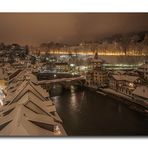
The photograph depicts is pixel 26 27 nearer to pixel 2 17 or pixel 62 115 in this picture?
pixel 2 17

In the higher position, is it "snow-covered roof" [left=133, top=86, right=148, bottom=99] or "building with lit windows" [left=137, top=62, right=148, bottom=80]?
"building with lit windows" [left=137, top=62, right=148, bottom=80]

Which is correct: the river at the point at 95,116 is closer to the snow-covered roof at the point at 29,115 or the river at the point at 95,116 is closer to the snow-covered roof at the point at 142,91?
the snow-covered roof at the point at 29,115

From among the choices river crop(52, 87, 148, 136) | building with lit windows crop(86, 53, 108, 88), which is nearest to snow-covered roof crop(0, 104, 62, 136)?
river crop(52, 87, 148, 136)

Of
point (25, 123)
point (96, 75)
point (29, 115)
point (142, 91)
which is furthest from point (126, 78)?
point (25, 123)

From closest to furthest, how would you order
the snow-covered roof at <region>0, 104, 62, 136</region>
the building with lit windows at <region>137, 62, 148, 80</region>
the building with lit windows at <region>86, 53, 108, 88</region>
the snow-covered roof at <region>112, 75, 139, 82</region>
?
the snow-covered roof at <region>0, 104, 62, 136</region> → the building with lit windows at <region>137, 62, 148, 80</region> → the snow-covered roof at <region>112, 75, 139, 82</region> → the building with lit windows at <region>86, 53, 108, 88</region>

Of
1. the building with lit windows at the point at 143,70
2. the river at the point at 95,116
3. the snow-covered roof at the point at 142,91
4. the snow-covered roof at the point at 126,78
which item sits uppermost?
the building with lit windows at the point at 143,70

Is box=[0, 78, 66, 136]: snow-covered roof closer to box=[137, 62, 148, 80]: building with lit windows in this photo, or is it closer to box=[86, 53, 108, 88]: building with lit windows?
box=[86, 53, 108, 88]: building with lit windows

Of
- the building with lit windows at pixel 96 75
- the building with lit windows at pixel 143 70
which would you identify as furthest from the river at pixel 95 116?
the building with lit windows at pixel 143 70
